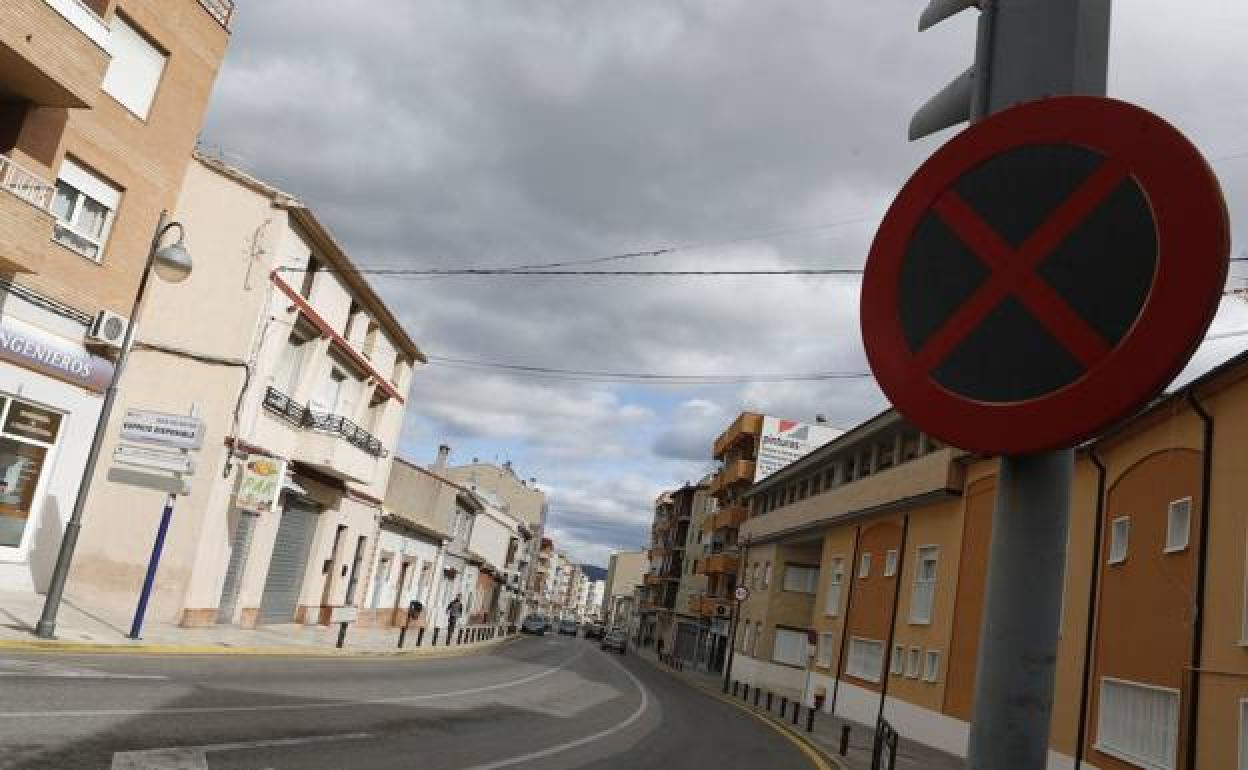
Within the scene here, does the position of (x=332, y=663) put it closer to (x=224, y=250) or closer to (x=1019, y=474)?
(x=224, y=250)

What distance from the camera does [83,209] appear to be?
1780cm

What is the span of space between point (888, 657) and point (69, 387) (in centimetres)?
2418

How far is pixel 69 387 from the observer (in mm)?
17438

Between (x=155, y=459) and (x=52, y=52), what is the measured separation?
7053mm

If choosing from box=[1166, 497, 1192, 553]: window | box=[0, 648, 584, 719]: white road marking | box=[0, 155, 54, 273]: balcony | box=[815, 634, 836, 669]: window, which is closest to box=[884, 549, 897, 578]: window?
box=[815, 634, 836, 669]: window

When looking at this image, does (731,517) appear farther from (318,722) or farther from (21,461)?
(318,722)

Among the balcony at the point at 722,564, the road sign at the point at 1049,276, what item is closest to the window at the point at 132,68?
the road sign at the point at 1049,276

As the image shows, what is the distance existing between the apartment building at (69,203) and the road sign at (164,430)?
219 cm

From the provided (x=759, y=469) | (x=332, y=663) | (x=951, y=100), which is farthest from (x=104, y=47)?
(x=759, y=469)

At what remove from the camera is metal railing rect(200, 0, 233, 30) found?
20.9 meters

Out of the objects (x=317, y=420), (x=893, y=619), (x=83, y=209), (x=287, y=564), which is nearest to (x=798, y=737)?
(x=893, y=619)

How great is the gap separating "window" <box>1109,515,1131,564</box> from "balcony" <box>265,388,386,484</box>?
19.4 m

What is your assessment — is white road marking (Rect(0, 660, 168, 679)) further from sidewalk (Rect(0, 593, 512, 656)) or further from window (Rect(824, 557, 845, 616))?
window (Rect(824, 557, 845, 616))

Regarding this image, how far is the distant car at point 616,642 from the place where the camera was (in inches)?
2596
